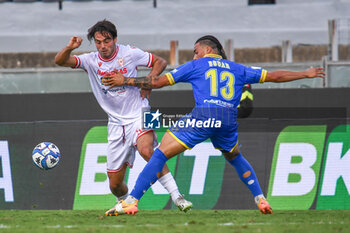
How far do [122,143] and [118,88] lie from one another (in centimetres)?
67

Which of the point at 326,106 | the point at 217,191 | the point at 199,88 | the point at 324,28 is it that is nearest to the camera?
the point at 199,88

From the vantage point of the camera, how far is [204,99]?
23.3 ft

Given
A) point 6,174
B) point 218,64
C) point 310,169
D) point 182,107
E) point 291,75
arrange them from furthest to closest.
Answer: point 182,107, point 6,174, point 310,169, point 291,75, point 218,64

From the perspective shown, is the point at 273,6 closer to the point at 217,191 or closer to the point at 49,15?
the point at 49,15

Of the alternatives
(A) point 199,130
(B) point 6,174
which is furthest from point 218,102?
(B) point 6,174

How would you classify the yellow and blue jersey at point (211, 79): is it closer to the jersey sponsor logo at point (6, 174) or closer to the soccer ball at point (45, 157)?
the soccer ball at point (45, 157)

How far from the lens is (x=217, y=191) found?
33.5 feet

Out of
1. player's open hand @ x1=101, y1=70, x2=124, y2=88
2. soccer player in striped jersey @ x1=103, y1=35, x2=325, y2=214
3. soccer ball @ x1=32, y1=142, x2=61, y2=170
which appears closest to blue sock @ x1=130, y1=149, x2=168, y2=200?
soccer player in striped jersey @ x1=103, y1=35, x2=325, y2=214

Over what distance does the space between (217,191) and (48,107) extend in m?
3.91

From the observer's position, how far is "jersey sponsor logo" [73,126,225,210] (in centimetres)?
1019

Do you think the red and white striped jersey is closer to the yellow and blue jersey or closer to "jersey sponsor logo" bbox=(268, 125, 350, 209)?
the yellow and blue jersey

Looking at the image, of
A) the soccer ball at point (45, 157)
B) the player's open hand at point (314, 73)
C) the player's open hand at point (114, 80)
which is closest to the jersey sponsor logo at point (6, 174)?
the soccer ball at point (45, 157)

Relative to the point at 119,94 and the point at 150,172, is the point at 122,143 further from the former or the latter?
the point at 150,172

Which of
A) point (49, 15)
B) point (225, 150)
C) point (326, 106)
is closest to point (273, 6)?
point (49, 15)
